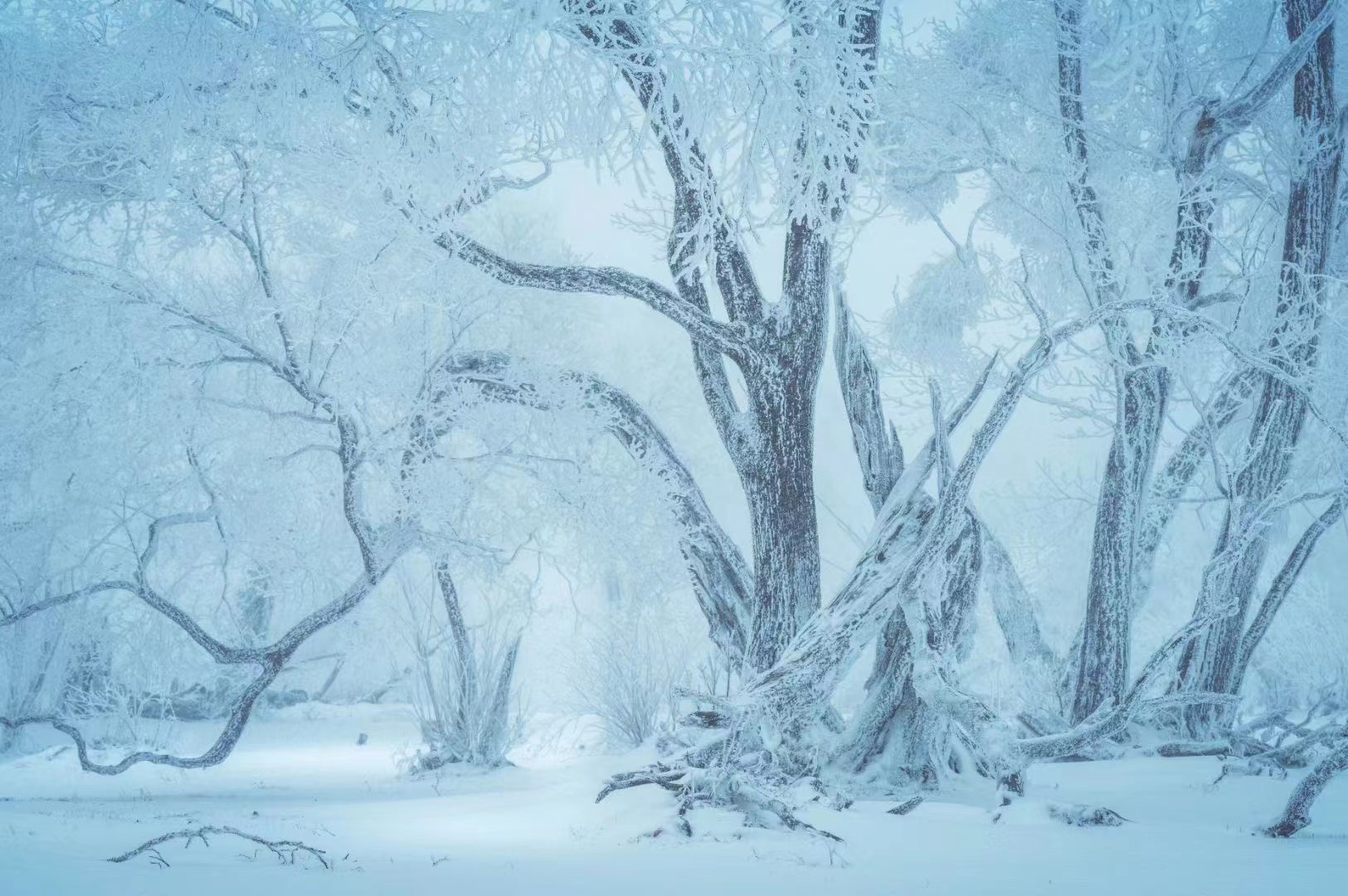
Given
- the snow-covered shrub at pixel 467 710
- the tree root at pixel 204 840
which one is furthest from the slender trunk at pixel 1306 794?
the snow-covered shrub at pixel 467 710

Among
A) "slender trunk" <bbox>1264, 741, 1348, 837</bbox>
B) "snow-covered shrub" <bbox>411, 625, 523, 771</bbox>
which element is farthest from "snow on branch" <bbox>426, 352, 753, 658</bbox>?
"slender trunk" <bbox>1264, 741, 1348, 837</bbox>

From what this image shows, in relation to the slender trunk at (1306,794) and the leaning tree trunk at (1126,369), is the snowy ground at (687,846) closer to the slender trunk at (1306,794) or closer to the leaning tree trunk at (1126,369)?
the slender trunk at (1306,794)

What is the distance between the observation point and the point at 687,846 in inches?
141

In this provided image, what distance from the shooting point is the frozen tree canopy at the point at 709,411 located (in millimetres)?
4215

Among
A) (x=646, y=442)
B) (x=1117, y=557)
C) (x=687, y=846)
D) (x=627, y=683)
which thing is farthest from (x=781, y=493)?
(x=627, y=683)

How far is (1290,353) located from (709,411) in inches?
166

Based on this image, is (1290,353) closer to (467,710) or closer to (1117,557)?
(1117,557)

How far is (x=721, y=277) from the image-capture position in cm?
585

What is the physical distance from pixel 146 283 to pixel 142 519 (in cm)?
480

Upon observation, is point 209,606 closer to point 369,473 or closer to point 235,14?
point 369,473

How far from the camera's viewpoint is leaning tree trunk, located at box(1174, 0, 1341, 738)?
22.6ft

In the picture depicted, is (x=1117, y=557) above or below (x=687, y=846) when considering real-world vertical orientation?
above

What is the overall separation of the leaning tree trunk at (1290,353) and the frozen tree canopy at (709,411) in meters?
0.03

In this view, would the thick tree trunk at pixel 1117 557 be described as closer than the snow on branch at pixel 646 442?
No
